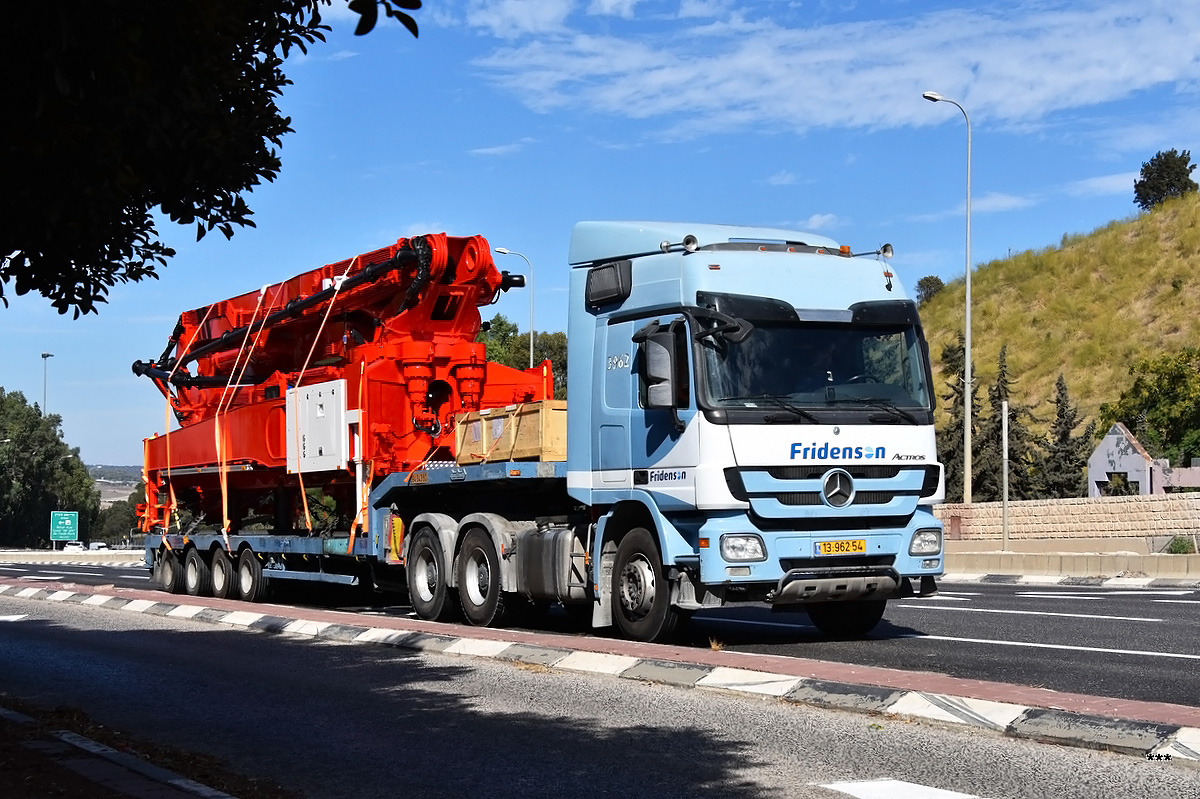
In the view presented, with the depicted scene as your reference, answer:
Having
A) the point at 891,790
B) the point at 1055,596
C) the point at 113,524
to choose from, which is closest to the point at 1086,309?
the point at 1055,596

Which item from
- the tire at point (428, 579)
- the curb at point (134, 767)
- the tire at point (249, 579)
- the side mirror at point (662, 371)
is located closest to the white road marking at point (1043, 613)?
the tire at point (428, 579)

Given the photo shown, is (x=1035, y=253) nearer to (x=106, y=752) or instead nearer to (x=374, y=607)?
(x=374, y=607)

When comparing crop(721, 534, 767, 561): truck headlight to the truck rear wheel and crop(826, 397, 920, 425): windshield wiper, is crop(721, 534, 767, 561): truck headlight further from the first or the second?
the truck rear wheel

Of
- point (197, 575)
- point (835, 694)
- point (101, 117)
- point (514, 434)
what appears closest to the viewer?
point (101, 117)

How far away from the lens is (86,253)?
741 centimetres

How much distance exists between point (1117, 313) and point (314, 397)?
240 feet

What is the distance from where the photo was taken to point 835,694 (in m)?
9.19

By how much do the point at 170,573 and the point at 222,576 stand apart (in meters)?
2.04

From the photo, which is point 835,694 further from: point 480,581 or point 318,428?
point 318,428

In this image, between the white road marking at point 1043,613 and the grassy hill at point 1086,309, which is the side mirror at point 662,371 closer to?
the white road marking at point 1043,613

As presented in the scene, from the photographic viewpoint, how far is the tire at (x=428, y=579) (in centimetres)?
1588

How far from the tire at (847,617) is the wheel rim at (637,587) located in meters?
1.93

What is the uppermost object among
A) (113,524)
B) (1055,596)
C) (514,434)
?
(514,434)

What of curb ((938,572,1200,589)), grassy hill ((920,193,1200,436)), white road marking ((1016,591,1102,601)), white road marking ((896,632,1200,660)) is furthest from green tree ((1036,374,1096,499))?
white road marking ((896,632,1200,660))
